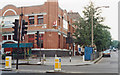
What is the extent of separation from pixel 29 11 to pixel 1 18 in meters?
6.97

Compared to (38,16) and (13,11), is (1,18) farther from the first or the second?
(38,16)

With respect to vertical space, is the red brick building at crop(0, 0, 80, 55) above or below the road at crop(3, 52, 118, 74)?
above

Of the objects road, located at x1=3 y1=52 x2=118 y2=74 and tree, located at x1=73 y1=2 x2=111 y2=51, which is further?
tree, located at x1=73 y1=2 x2=111 y2=51

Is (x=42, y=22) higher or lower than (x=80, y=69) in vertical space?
higher

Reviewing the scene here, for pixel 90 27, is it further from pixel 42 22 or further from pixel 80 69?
pixel 80 69

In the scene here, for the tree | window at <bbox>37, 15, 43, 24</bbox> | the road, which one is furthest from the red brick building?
the road

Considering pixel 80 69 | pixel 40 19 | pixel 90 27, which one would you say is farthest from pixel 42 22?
pixel 80 69

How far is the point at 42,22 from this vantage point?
35.8 meters

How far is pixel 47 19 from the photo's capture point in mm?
34812

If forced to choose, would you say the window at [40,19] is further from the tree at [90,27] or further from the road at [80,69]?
the road at [80,69]

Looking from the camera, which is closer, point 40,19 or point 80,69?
point 80,69

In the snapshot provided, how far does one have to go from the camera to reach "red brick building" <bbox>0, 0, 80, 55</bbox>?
113 feet

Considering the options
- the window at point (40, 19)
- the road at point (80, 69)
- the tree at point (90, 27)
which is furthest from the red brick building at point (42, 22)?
the road at point (80, 69)

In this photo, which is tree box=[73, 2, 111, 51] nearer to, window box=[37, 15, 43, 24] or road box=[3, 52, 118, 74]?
window box=[37, 15, 43, 24]
